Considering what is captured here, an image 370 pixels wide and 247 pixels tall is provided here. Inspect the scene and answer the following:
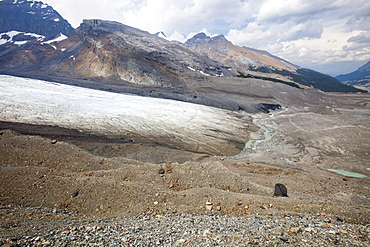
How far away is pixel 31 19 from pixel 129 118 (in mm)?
150208

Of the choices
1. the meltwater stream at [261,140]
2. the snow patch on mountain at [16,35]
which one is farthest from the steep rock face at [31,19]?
the meltwater stream at [261,140]

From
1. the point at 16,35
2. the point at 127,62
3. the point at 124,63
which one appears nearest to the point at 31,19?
the point at 16,35

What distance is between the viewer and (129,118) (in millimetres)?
27172

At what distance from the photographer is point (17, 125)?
64.5 ft

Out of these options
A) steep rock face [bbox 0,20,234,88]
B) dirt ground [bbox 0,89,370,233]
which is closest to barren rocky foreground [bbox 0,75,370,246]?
dirt ground [bbox 0,89,370,233]

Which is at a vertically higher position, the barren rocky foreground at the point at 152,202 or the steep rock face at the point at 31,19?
the steep rock face at the point at 31,19

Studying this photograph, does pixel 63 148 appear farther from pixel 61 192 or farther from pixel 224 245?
pixel 224 245

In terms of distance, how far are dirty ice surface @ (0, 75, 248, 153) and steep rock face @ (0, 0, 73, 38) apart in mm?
118253

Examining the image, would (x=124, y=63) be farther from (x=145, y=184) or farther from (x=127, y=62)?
(x=145, y=184)

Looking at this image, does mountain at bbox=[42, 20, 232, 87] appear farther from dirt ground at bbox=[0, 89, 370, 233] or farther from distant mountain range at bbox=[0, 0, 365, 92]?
dirt ground at bbox=[0, 89, 370, 233]

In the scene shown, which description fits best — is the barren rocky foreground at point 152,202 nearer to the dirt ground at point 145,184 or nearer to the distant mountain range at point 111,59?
the dirt ground at point 145,184

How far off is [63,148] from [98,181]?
537 cm

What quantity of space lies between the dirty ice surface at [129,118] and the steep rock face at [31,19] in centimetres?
11825

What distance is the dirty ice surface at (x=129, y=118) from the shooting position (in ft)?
75.1
